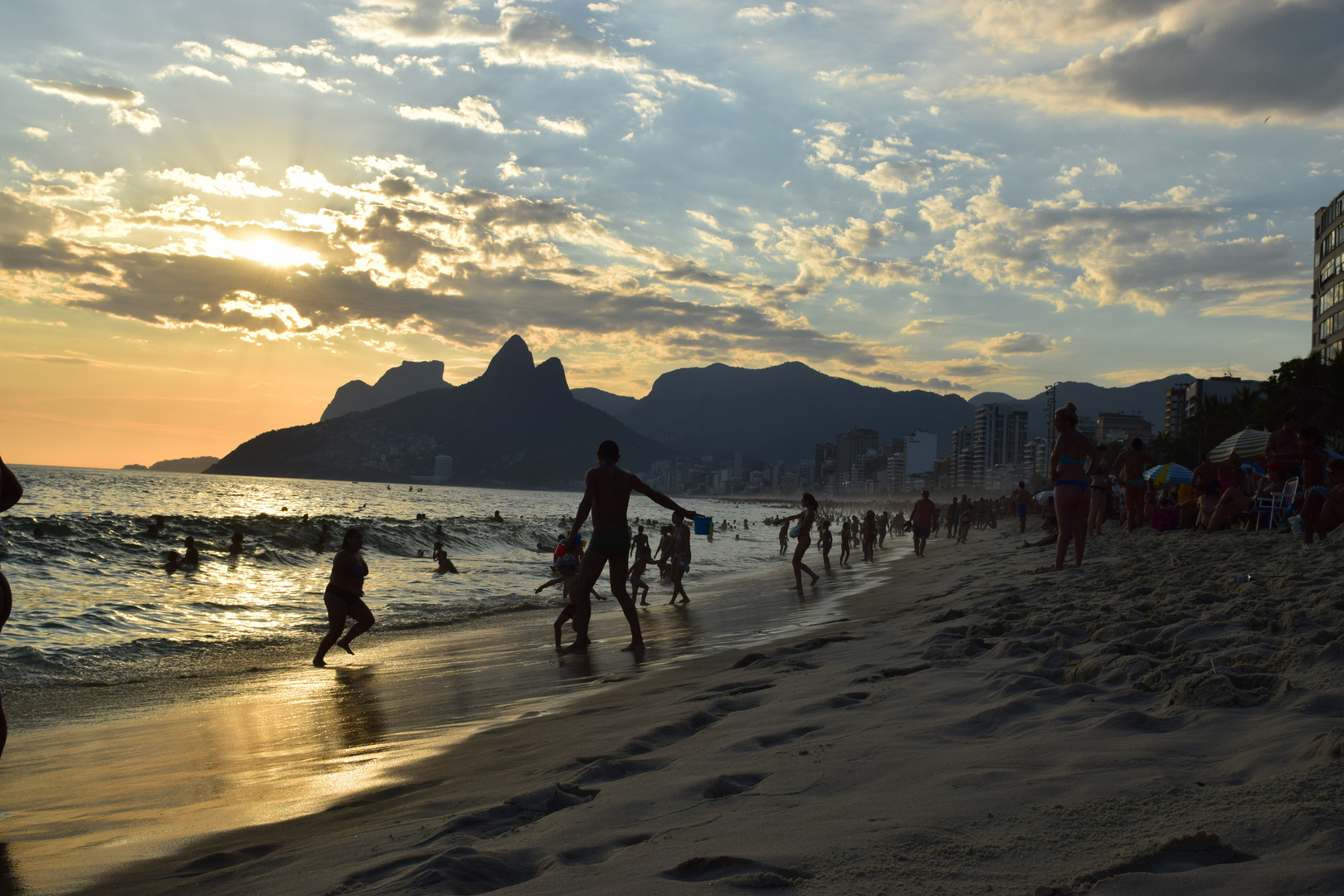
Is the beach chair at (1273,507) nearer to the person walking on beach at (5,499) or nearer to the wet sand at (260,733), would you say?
the wet sand at (260,733)

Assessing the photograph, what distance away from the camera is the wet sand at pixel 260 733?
3215 mm

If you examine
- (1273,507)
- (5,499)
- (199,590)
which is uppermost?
(5,499)

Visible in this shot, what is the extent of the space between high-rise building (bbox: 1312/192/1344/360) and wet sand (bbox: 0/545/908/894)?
76.6 meters

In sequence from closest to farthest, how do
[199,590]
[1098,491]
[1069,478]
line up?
1. [1069,478]
2. [1098,491]
3. [199,590]

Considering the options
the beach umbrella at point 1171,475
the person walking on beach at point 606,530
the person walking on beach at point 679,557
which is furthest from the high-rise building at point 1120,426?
the person walking on beach at point 606,530

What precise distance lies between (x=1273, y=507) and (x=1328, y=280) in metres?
72.7

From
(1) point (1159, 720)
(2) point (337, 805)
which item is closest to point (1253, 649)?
(1) point (1159, 720)

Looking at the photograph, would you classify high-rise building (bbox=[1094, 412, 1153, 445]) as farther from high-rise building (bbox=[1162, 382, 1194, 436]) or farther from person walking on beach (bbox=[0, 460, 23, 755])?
person walking on beach (bbox=[0, 460, 23, 755])

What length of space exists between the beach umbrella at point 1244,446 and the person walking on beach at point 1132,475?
217 cm

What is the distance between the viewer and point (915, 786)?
8.05 feet

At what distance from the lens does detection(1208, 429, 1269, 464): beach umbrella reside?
16438 millimetres

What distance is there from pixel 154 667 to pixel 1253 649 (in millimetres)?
9407

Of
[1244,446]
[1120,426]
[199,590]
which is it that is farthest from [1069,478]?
[1120,426]

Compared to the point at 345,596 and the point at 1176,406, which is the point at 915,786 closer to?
the point at 345,596
